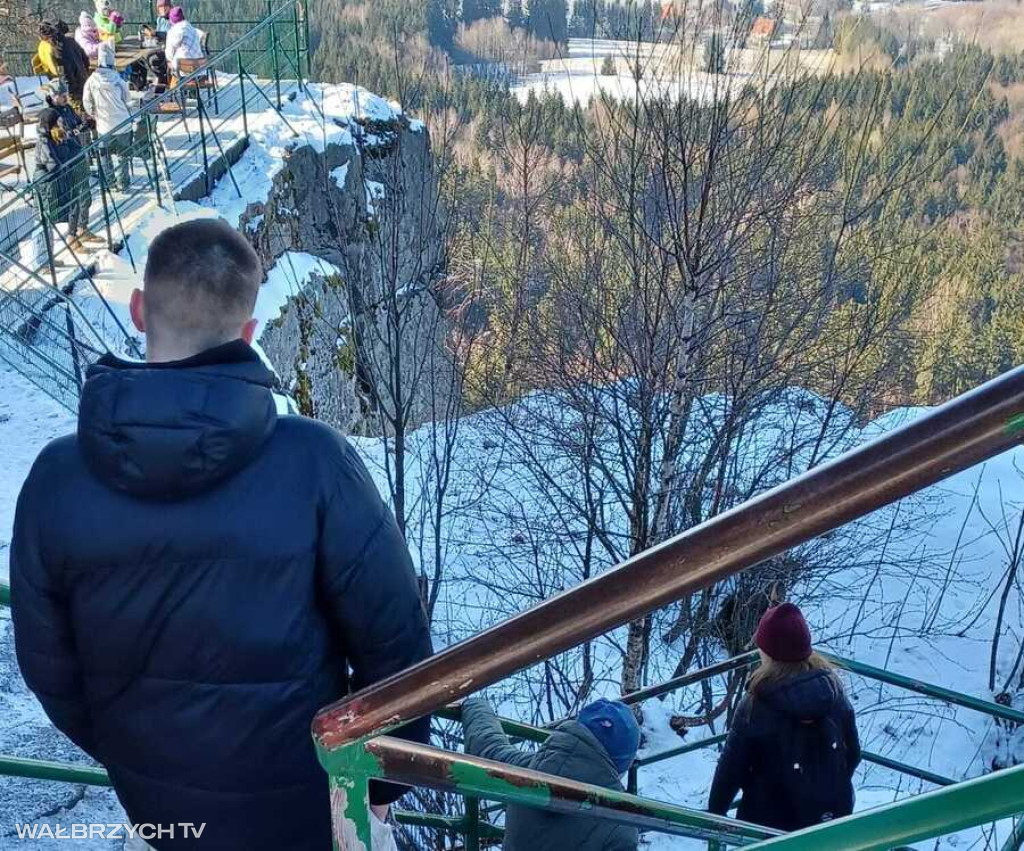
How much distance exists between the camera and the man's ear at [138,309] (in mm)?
1564

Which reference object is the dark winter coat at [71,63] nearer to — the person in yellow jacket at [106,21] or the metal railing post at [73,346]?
the person in yellow jacket at [106,21]

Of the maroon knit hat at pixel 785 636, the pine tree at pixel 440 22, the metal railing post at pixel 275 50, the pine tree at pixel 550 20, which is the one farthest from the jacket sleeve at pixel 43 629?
the pine tree at pixel 440 22

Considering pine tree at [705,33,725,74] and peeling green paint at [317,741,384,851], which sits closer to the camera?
peeling green paint at [317,741,384,851]

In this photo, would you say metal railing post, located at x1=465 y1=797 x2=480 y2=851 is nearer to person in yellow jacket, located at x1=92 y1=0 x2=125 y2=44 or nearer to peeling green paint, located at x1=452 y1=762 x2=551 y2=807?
peeling green paint, located at x1=452 y1=762 x2=551 y2=807

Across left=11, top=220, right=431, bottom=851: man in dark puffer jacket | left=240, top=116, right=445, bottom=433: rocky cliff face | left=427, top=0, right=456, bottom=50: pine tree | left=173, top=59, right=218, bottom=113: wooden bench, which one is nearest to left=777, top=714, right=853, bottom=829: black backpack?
left=11, top=220, right=431, bottom=851: man in dark puffer jacket

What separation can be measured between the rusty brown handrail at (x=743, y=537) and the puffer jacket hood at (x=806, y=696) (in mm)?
2062

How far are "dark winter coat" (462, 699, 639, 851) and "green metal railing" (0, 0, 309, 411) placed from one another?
201 inches

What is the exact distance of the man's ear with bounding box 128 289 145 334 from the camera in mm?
1564

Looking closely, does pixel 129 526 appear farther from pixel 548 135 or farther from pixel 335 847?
pixel 548 135

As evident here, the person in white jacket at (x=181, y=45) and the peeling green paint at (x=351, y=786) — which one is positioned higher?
the person in white jacket at (x=181, y=45)

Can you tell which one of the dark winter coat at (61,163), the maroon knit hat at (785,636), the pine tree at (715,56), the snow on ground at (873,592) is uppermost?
the pine tree at (715,56)

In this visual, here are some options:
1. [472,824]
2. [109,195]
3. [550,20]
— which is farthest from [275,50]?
[472,824]

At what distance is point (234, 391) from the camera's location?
1.40 meters

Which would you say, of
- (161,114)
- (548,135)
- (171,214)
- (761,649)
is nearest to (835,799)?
(761,649)
